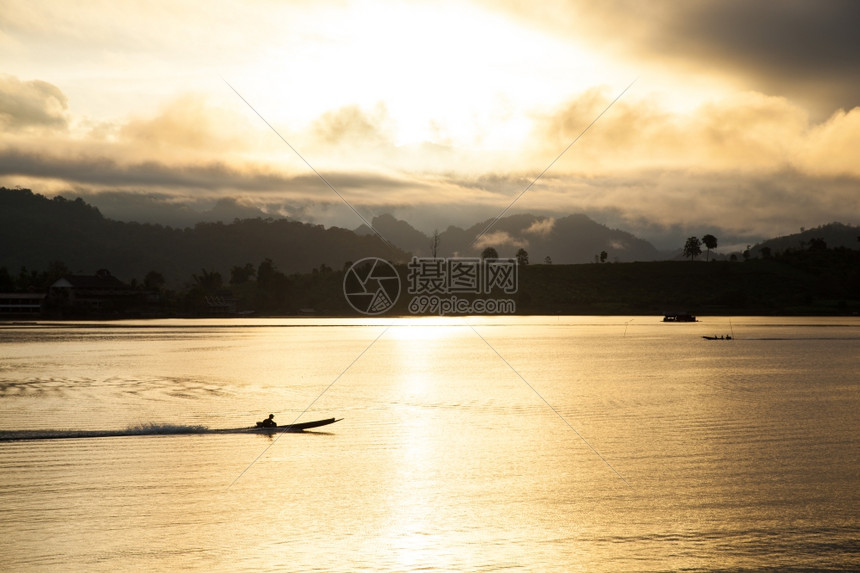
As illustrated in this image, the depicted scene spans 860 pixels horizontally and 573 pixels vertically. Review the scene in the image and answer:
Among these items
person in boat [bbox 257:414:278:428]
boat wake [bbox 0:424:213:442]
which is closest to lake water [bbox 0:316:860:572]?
boat wake [bbox 0:424:213:442]

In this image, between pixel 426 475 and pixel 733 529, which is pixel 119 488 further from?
pixel 733 529

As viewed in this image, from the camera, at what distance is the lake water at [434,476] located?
24078 mm

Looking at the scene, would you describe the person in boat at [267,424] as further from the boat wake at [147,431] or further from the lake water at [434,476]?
the lake water at [434,476]

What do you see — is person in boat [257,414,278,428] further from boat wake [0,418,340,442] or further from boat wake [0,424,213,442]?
boat wake [0,424,213,442]

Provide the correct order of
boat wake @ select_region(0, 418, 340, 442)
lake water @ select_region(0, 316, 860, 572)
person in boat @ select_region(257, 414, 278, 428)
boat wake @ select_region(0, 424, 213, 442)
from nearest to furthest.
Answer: lake water @ select_region(0, 316, 860, 572)
boat wake @ select_region(0, 424, 213, 442)
boat wake @ select_region(0, 418, 340, 442)
person in boat @ select_region(257, 414, 278, 428)

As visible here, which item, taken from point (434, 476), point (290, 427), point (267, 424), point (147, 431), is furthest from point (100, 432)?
point (434, 476)

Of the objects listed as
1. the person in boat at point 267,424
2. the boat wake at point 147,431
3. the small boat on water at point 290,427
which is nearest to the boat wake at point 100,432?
the boat wake at point 147,431

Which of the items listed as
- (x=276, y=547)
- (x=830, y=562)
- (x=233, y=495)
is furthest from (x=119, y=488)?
(x=830, y=562)

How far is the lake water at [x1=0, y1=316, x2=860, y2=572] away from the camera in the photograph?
2408 cm

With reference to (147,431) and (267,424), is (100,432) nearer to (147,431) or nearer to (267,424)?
(147,431)

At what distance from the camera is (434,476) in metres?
34.5

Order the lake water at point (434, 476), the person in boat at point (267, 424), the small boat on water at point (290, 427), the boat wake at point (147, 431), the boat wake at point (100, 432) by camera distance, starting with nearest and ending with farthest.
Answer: the lake water at point (434, 476) → the boat wake at point (100, 432) → the boat wake at point (147, 431) → the person in boat at point (267, 424) → the small boat on water at point (290, 427)

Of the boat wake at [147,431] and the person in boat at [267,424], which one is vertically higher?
the person in boat at [267,424]

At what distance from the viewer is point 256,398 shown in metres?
62.1
